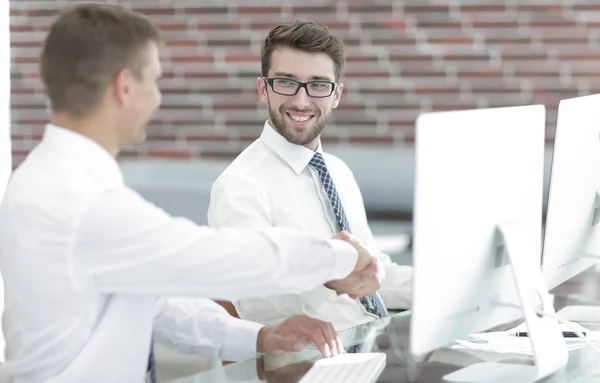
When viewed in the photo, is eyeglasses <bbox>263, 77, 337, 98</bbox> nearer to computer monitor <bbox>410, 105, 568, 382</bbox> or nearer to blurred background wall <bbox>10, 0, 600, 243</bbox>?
computer monitor <bbox>410, 105, 568, 382</bbox>

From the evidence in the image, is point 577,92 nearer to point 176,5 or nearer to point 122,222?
point 176,5

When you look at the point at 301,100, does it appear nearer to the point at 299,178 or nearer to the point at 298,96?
the point at 298,96

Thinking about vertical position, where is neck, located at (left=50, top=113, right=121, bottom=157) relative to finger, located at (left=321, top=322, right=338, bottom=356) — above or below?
above

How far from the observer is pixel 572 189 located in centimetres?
196

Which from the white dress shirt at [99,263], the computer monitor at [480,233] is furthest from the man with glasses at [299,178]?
the white dress shirt at [99,263]

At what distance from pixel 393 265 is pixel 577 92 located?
84.8 inches

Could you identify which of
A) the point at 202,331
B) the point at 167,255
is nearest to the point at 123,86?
the point at 167,255

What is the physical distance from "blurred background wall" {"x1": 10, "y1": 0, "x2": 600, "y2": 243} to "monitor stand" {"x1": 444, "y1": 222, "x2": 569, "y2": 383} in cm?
256

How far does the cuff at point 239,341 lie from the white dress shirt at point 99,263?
11.7 inches

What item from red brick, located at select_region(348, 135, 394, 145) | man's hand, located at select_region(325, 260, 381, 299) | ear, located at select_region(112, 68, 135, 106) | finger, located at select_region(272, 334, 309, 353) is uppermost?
ear, located at select_region(112, 68, 135, 106)

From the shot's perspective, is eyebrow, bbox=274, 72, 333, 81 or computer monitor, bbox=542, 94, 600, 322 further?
eyebrow, bbox=274, 72, 333, 81

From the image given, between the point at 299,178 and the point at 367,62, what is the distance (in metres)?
2.10

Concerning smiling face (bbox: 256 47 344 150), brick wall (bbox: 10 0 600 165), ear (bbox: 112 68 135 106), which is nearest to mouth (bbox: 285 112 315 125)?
smiling face (bbox: 256 47 344 150)

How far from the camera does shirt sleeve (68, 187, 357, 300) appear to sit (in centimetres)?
143
